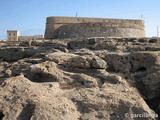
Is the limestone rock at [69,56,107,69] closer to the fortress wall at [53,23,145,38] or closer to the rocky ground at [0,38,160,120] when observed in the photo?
the rocky ground at [0,38,160,120]

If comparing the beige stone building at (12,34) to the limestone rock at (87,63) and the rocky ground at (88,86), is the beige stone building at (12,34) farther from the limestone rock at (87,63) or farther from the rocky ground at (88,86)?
the limestone rock at (87,63)

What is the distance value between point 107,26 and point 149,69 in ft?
34.6

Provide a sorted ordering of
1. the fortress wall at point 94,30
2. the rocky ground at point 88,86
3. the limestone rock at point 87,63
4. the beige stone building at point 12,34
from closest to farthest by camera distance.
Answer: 1. the rocky ground at point 88,86
2. the limestone rock at point 87,63
3. the fortress wall at point 94,30
4. the beige stone building at point 12,34

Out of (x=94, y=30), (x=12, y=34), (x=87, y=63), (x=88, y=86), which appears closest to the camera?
(x=88, y=86)

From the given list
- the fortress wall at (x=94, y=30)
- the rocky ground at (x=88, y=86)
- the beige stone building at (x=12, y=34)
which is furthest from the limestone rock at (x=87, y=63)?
the beige stone building at (x=12, y=34)

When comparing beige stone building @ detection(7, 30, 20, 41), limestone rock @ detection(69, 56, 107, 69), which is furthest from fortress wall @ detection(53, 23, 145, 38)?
beige stone building @ detection(7, 30, 20, 41)

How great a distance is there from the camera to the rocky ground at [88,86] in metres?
3.60

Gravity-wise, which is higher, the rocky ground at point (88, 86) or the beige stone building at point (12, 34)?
the beige stone building at point (12, 34)

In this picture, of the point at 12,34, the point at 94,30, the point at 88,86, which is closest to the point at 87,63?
the point at 88,86

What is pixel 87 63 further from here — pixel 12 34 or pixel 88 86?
pixel 12 34

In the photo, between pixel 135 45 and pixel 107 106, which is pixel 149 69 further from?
pixel 107 106

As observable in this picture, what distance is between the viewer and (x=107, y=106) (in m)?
3.73

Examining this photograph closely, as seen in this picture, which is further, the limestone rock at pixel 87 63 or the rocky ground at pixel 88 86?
the limestone rock at pixel 87 63

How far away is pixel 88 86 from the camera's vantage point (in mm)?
4281
